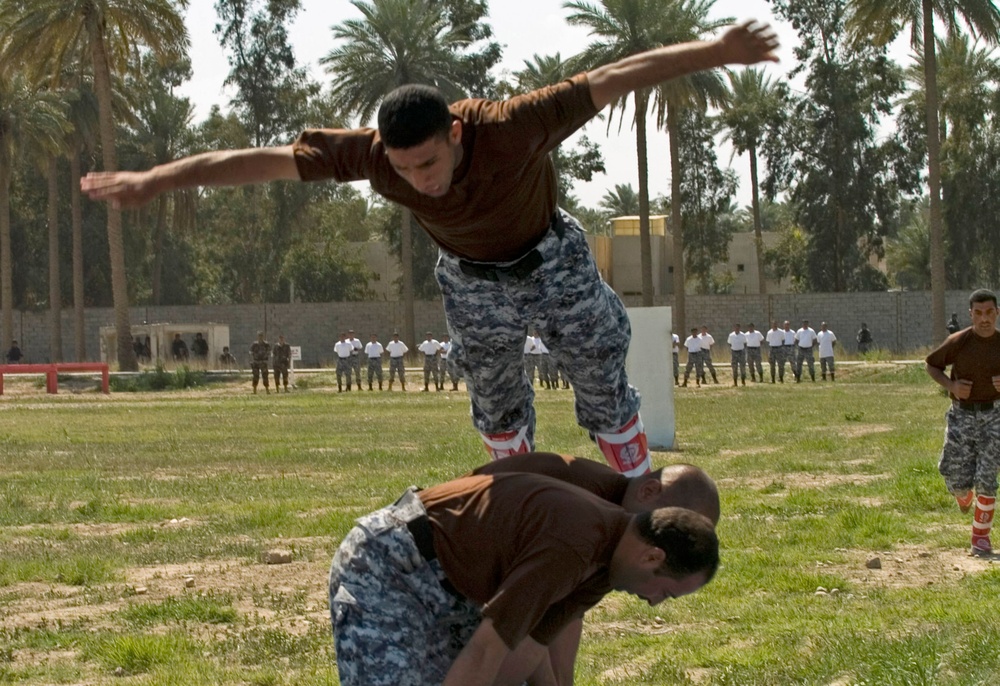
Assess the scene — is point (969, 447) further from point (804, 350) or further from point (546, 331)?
point (804, 350)

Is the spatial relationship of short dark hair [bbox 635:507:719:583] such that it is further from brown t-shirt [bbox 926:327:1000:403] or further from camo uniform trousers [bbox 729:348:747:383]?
camo uniform trousers [bbox 729:348:747:383]

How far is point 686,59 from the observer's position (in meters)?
5.39

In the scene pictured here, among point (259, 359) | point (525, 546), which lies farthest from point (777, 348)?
point (525, 546)

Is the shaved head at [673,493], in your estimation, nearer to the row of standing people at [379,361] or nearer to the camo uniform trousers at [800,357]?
the row of standing people at [379,361]

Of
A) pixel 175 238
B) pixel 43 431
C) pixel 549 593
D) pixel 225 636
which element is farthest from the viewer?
pixel 175 238

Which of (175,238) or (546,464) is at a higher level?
(175,238)

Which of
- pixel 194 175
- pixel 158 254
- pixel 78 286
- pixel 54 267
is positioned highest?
pixel 158 254

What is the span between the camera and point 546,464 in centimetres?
512

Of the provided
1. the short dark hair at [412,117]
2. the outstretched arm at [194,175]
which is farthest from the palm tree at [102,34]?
the short dark hair at [412,117]

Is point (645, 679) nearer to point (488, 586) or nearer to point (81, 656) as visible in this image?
point (488, 586)

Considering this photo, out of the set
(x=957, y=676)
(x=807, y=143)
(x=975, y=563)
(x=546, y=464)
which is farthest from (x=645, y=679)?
(x=807, y=143)

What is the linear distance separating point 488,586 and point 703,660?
2.91 metres

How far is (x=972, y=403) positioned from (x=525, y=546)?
8282 millimetres

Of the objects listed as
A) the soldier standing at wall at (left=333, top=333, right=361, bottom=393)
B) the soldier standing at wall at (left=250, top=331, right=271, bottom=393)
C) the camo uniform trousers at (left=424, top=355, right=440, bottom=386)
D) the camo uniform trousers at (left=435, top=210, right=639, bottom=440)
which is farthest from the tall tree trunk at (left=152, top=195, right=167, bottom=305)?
the camo uniform trousers at (left=435, top=210, right=639, bottom=440)
